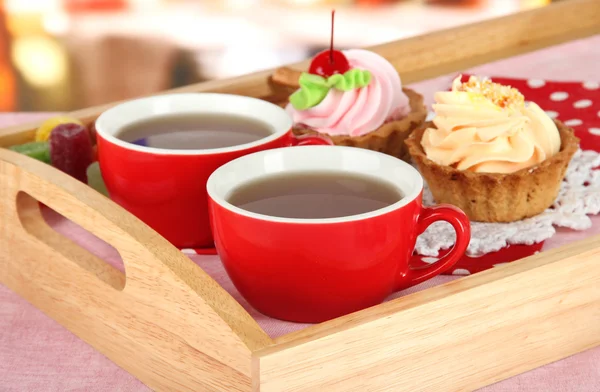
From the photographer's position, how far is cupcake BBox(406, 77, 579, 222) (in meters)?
0.94

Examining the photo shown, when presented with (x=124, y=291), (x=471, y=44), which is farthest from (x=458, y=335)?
(x=471, y=44)

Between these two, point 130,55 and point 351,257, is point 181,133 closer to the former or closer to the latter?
point 351,257

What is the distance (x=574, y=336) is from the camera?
0.76 m

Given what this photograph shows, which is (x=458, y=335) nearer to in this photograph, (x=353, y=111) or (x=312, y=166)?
(x=312, y=166)

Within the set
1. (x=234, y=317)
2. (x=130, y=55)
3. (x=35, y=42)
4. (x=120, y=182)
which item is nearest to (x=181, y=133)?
(x=120, y=182)

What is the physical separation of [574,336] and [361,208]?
0.63 feet

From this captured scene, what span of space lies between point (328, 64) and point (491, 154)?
0.20m

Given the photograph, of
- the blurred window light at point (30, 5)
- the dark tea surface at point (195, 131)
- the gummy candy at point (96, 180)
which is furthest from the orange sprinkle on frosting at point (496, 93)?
the blurred window light at point (30, 5)

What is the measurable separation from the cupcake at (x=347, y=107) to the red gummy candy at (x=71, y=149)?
0.22 metres

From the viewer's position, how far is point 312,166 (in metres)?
0.81

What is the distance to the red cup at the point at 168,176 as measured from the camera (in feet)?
2.72

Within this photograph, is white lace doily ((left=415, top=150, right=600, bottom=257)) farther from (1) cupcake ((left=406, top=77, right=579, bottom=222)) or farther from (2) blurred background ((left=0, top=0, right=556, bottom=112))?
(2) blurred background ((left=0, top=0, right=556, bottom=112))

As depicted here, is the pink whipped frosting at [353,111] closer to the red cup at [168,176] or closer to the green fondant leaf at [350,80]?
the green fondant leaf at [350,80]

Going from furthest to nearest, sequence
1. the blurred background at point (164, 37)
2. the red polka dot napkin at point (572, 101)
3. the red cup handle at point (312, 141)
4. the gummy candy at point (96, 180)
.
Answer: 1. the blurred background at point (164, 37)
2. the red polka dot napkin at point (572, 101)
3. the gummy candy at point (96, 180)
4. the red cup handle at point (312, 141)
